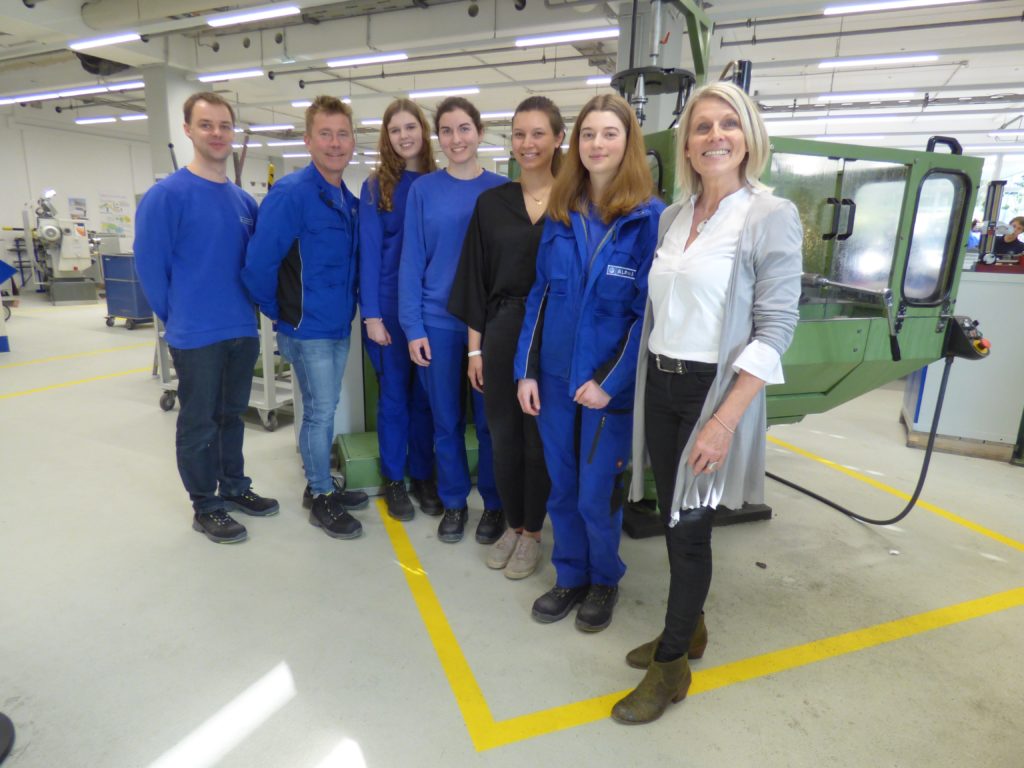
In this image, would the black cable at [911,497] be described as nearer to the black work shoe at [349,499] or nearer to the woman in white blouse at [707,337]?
the woman in white blouse at [707,337]

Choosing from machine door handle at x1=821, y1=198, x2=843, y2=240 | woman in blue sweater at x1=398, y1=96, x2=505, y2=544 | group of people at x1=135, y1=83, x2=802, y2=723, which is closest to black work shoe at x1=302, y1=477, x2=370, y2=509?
group of people at x1=135, y1=83, x2=802, y2=723

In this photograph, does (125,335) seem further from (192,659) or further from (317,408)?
(192,659)

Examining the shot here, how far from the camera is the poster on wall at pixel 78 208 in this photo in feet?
45.0

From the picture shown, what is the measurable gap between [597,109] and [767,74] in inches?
373

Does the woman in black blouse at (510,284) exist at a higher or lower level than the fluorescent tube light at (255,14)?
lower

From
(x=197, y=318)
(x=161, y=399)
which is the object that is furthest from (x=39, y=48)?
(x=197, y=318)

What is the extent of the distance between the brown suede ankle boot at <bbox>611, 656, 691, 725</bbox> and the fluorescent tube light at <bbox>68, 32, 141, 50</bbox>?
31.2 feet

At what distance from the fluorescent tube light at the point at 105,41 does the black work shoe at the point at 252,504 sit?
773cm

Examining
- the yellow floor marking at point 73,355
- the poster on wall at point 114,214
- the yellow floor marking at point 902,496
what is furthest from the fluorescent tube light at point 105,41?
the yellow floor marking at point 902,496

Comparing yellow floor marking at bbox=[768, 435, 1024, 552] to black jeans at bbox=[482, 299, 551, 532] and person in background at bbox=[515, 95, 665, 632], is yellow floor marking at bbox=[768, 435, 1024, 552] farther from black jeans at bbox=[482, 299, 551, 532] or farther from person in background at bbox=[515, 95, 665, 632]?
black jeans at bbox=[482, 299, 551, 532]

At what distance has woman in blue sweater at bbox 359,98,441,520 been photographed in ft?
8.06

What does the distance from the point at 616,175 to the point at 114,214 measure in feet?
54.9

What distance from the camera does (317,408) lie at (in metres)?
2.63

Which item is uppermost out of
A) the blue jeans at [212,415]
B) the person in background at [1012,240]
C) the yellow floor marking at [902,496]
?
the person in background at [1012,240]
